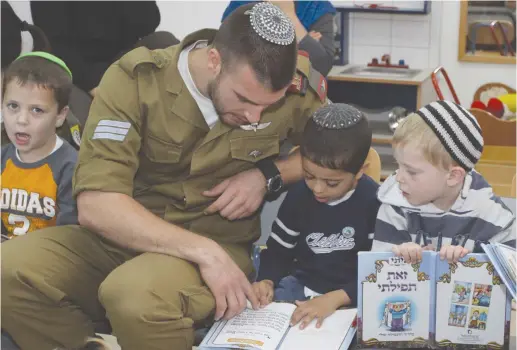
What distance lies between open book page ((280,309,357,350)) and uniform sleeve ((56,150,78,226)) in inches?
30.2

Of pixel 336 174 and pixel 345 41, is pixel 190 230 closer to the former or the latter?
pixel 336 174

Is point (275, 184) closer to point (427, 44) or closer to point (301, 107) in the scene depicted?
point (301, 107)

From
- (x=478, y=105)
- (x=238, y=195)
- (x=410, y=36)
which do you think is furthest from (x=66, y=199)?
(x=410, y=36)

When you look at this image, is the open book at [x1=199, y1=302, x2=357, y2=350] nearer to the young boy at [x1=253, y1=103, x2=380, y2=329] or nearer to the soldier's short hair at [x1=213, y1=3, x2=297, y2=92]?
the young boy at [x1=253, y1=103, x2=380, y2=329]

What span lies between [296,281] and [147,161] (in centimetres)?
54

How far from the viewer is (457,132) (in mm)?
1959

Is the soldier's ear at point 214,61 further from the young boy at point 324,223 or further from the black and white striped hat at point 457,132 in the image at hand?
the black and white striped hat at point 457,132

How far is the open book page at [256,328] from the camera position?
194cm

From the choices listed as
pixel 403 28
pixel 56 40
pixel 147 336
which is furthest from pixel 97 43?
pixel 403 28

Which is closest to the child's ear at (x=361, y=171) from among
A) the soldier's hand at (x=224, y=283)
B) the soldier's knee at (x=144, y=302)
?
the soldier's hand at (x=224, y=283)

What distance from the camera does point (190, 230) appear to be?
2.28 m

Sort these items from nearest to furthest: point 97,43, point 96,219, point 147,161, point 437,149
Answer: point 437,149, point 96,219, point 147,161, point 97,43

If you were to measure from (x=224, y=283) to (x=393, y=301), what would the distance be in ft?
1.42

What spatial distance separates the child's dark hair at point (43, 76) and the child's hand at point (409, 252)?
4.07 feet
